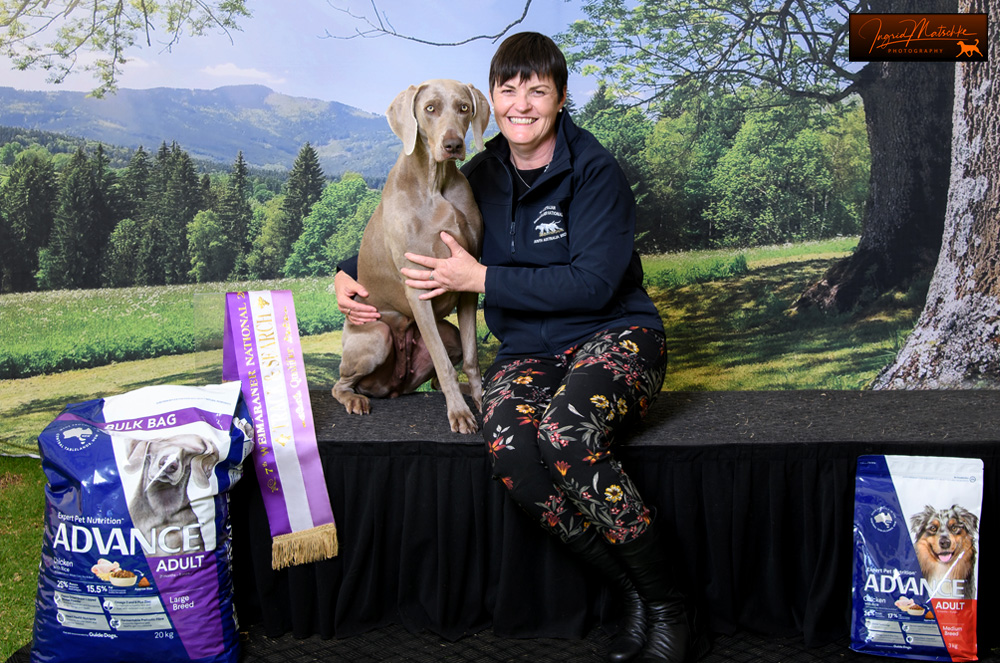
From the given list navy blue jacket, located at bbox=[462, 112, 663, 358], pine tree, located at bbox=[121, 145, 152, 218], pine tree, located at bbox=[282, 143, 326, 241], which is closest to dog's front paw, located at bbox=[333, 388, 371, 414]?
navy blue jacket, located at bbox=[462, 112, 663, 358]

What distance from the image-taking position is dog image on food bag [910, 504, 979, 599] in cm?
173

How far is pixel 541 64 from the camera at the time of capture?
6.13ft

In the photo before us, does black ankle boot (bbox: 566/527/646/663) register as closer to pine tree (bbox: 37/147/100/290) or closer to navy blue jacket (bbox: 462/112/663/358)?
navy blue jacket (bbox: 462/112/663/358)

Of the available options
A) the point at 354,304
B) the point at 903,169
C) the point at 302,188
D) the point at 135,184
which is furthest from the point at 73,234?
Result: the point at 903,169

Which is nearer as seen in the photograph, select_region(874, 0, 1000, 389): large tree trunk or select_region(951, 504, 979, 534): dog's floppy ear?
select_region(951, 504, 979, 534): dog's floppy ear

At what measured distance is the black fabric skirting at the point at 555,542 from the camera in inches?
71.9

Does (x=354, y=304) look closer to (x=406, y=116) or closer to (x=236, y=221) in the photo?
(x=406, y=116)

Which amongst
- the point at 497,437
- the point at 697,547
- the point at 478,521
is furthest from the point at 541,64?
the point at 697,547

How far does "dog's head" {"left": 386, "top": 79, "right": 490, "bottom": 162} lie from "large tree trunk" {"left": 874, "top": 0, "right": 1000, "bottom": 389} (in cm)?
270

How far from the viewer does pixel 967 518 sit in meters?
1.74

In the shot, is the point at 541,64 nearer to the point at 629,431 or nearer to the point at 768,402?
the point at 629,431

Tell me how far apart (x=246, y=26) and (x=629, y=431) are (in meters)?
3.04

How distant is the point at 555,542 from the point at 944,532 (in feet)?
2.85

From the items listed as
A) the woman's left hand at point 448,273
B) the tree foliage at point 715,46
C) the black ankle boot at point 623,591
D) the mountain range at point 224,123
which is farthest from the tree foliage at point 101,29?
the black ankle boot at point 623,591
